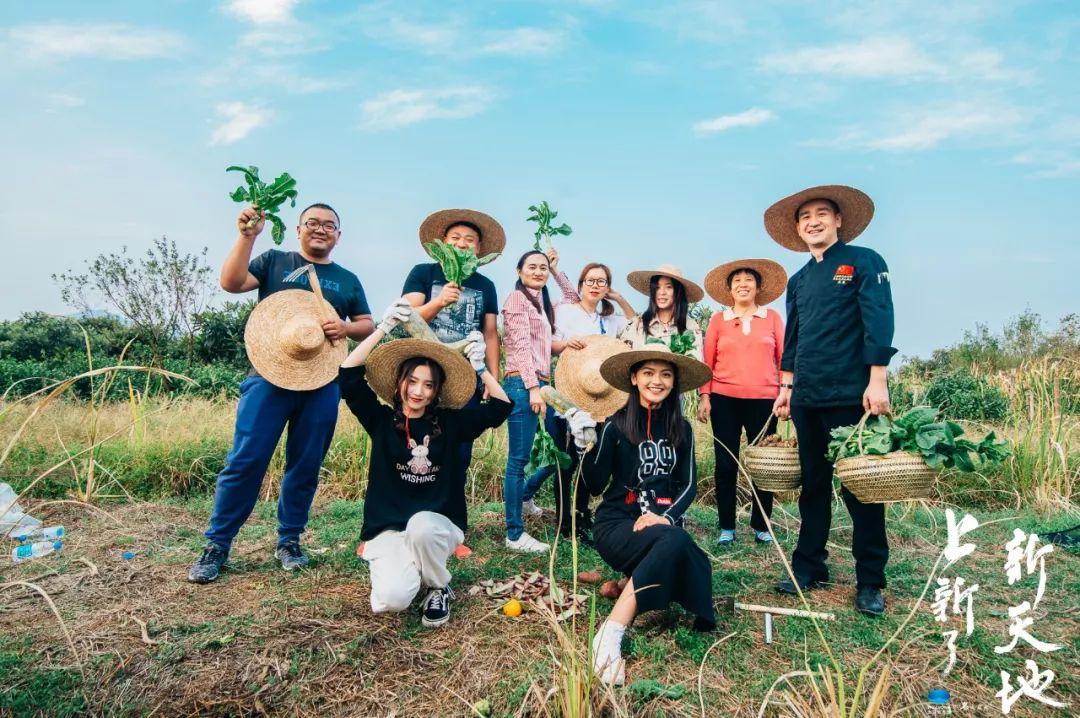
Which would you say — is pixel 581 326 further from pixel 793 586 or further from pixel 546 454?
pixel 793 586

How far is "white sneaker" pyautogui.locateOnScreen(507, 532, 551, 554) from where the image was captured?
14.9ft

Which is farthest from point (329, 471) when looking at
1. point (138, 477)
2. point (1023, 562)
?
point (1023, 562)

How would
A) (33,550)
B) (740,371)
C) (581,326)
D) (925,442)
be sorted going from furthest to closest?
(581,326)
(740,371)
(33,550)
(925,442)

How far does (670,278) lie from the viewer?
5.15 meters

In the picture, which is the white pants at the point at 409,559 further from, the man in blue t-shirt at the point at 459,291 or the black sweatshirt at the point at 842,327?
the black sweatshirt at the point at 842,327

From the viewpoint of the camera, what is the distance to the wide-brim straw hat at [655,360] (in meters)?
3.49

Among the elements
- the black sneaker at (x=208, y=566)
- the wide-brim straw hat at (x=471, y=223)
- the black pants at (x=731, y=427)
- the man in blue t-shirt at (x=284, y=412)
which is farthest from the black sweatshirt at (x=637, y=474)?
the black sneaker at (x=208, y=566)

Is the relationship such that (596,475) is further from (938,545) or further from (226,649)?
(938,545)

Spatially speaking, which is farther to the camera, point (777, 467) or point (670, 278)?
point (670, 278)

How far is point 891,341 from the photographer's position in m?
3.58

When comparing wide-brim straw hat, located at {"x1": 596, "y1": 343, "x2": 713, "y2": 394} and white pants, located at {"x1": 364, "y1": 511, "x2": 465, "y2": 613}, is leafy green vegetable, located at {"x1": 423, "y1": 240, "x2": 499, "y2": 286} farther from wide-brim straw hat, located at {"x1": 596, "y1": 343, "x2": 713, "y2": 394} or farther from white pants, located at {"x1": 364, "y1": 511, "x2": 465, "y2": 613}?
white pants, located at {"x1": 364, "y1": 511, "x2": 465, "y2": 613}

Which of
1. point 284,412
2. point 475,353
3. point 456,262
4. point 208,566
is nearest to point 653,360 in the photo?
point 475,353

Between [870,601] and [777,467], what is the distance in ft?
2.78

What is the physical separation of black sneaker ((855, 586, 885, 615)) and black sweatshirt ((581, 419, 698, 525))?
1059mm
